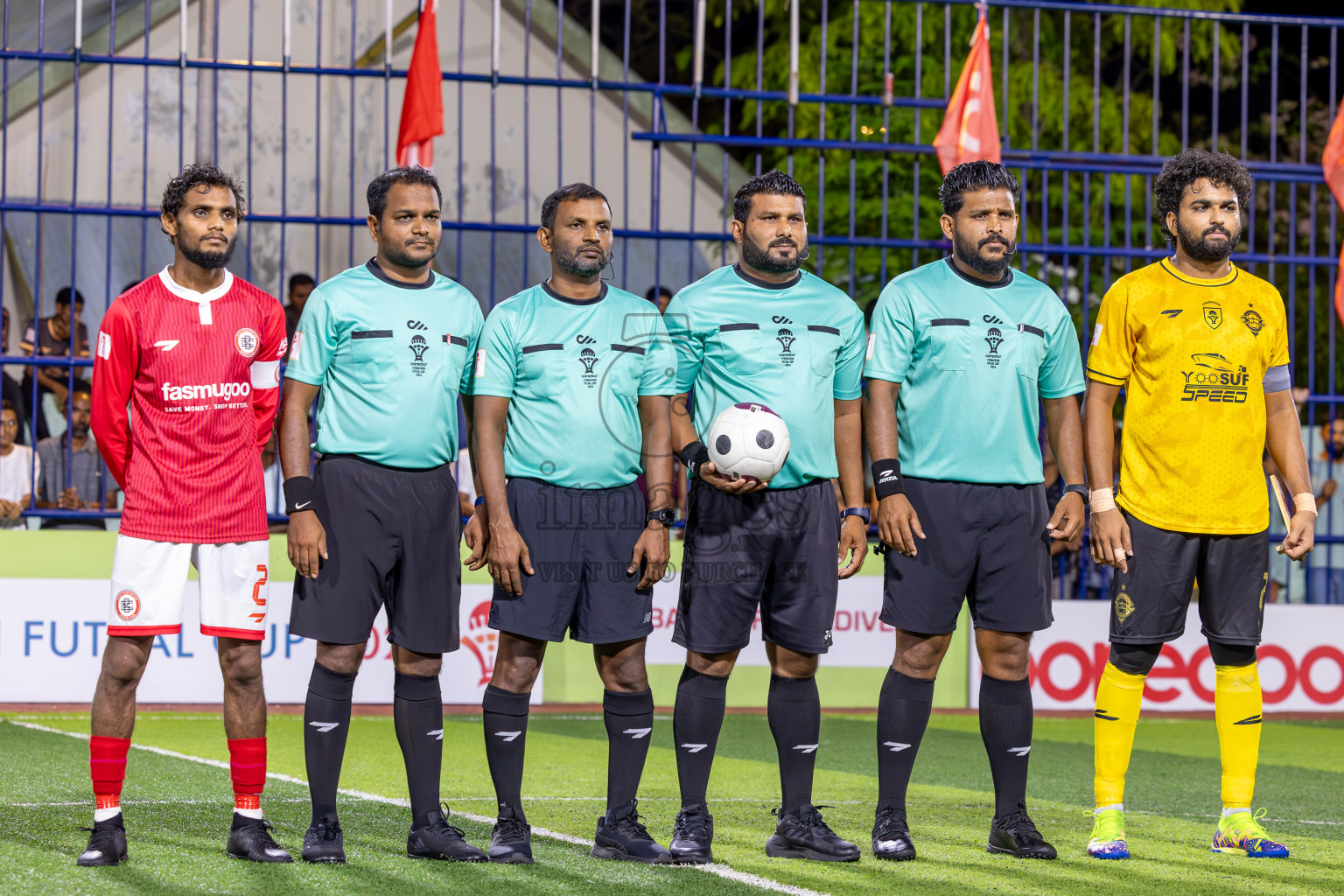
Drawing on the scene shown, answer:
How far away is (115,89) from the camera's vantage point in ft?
46.0

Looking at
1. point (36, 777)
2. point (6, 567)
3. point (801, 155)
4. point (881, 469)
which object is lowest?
point (36, 777)

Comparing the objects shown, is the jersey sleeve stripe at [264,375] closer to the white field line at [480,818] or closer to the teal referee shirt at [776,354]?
the teal referee shirt at [776,354]

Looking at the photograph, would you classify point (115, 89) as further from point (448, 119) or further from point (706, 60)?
point (706, 60)

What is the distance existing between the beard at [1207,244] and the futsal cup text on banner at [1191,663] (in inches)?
206

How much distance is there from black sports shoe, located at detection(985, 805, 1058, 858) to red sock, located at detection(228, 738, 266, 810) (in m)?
2.38

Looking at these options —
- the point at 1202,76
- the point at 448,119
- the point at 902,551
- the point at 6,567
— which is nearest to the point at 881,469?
the point at 902,551

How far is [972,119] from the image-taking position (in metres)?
10.4

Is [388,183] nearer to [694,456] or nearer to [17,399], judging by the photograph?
[694,456]

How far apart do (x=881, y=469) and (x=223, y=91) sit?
10746 mm

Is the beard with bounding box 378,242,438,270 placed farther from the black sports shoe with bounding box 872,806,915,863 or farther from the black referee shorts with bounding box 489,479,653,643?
the black sports shoe with bounding box 872,806,915,863

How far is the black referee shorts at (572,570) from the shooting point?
518 centimetres

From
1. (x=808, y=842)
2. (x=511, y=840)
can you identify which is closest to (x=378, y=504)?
(x=511, y=840)

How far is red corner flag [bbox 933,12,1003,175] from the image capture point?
10352 millimetres

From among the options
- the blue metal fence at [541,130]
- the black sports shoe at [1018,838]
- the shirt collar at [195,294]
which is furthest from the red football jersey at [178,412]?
the blue metal fence at [541,130]
